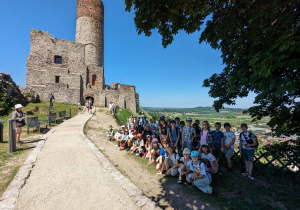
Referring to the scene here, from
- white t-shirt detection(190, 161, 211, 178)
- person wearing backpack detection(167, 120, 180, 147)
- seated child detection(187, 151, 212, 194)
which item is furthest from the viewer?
person wearing backpack detection(167, 120, 180, 147)

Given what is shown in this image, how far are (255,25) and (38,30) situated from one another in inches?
1232

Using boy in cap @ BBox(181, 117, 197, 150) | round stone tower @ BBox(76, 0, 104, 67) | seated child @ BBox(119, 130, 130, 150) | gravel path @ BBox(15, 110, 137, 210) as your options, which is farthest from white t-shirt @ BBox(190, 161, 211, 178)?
round stone tower @ BBox(76, 0, 104, 67)

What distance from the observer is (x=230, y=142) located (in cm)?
463

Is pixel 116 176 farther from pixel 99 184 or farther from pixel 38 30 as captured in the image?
pixel 38 30

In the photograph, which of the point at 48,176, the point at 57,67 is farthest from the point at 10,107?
the point at 48,176

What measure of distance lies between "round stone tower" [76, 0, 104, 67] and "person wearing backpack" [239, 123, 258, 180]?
1116 inches

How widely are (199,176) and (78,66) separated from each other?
27418 mm

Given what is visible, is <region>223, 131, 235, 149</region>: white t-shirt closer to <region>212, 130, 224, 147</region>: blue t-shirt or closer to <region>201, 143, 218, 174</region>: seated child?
<region>212, 130, 224, 147</region>: blue t-shirt

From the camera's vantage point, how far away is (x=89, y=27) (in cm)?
2622

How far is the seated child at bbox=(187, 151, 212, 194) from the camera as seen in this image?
343 cm

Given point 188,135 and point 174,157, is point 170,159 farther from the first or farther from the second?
point 188,135

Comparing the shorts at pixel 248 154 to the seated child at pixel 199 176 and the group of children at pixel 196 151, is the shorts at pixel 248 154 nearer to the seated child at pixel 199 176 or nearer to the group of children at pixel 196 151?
the group of children at pixel 196 151

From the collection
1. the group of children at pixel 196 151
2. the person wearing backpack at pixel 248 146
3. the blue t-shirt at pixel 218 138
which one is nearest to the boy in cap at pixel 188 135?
the group of children at pixel 196 151

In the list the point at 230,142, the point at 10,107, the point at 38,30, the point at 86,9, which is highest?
the point at 86,9
